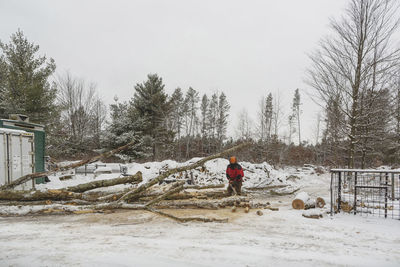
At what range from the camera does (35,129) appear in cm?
1210

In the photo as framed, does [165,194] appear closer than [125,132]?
Yes

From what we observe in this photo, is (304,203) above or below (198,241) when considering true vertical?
below

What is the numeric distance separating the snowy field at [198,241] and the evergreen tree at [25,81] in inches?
531

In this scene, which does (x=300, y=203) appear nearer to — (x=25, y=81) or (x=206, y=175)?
(x=206, y=175)

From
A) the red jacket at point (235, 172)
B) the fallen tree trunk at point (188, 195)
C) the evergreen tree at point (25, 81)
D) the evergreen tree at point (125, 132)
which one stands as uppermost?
the evergreen tree at point (25, 81)

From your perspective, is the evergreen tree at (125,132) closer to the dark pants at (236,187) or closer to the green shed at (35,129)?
the green shed at (35,129)

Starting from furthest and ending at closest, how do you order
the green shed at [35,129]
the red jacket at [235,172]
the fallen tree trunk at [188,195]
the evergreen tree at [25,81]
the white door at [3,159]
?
the evergreen tree at [25,81] → the green shed at [35,129] → the white door at [3,159] → the red jacket at [235,172] → the fallen tree trunk at [188,195]

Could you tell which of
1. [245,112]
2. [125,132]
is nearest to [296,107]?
[245,112]

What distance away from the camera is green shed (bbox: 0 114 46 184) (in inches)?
421

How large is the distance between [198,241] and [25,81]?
59.9 feet

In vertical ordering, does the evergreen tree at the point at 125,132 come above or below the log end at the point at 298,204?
above

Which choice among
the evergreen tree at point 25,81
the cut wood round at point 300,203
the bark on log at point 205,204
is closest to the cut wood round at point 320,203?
the cut wood round at point 300,203

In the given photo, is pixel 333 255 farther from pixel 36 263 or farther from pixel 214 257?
pixel 36 263

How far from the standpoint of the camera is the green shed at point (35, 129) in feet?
35.1
